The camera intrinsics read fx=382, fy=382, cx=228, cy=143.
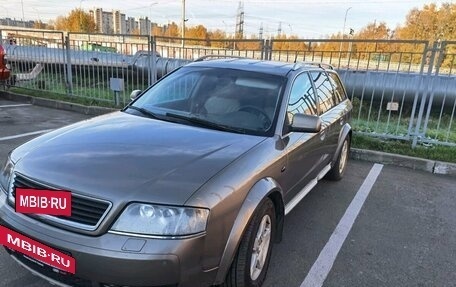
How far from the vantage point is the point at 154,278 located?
1972 mm

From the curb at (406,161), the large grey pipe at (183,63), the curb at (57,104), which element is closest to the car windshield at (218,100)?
the curb at (406,161)

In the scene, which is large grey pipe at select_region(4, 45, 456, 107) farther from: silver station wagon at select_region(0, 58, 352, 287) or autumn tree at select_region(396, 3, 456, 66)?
autumn tree at select_region(396, 3, 456, 66)

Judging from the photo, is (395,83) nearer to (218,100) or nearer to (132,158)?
(218,100)

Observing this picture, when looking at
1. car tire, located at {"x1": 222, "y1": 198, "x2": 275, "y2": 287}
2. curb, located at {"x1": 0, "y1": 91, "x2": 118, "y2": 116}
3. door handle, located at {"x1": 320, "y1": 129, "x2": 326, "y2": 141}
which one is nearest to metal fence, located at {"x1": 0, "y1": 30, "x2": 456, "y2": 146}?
curb, located at {"x1": 0, "y1": 91, "x2": 118, "y2": 116}

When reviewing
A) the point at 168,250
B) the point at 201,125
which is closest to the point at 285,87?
the point at 201,125

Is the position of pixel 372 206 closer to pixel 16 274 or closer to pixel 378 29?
pixel 16 274

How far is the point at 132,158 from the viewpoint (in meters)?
2.41

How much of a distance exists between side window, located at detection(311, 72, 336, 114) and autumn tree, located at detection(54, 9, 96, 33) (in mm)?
86596

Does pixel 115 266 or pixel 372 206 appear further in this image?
pixel 372 206

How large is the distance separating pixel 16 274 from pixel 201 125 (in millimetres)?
1760

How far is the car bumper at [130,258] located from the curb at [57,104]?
278 inches

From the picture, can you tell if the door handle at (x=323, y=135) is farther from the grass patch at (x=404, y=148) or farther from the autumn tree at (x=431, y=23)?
the autumn tree at (x=431, y=23)

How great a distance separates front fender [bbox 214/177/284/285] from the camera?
7.37ft

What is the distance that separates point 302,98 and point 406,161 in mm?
3514
